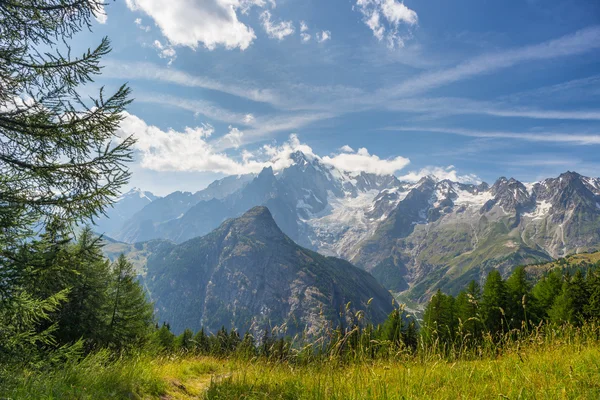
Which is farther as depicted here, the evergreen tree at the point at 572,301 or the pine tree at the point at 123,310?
the evergreen tree at the point at 572,301

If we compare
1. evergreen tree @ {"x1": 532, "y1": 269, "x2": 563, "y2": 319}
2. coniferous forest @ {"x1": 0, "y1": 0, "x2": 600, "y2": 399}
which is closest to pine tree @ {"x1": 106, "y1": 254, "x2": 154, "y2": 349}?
coniferous forest @ {"x1": 0, "y1": 0, "x2": 600, "y2": 399}

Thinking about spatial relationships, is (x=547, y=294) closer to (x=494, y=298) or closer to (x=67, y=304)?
(x=494, y=298)

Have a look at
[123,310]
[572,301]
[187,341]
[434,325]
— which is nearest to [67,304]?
[123,310]

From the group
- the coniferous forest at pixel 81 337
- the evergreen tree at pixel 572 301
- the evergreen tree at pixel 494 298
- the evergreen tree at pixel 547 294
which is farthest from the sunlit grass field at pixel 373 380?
the evergreen tree at pixel 547 294

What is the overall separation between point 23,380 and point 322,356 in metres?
5.57

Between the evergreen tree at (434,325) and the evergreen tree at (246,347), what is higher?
the evergreen tree at (434,325)

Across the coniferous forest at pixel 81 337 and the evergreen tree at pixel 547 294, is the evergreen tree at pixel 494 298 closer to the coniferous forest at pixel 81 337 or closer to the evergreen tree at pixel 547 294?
the evergreen tree at pixel 547 294

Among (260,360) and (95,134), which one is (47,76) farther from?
(260,360)

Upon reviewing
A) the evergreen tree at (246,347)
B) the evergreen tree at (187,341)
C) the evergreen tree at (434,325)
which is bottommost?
the evergreen tree at (187,341)

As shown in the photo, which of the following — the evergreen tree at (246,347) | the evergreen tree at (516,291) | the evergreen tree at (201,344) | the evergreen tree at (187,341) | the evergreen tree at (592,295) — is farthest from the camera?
the evergreen tree at (516,291)

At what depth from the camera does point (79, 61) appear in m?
7.61

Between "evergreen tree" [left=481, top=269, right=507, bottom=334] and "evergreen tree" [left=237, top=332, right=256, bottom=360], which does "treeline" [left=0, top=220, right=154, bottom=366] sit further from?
"evergreen tree" [left=481, top=269, right=507, bottom=334]

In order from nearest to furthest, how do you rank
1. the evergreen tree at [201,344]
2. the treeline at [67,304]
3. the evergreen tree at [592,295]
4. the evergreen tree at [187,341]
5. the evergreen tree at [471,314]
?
the evergreen tree at [471,314] < the treeline at [67,304] < the evergreen tree at [187,341] < the evergreen tree at [201,344] < the evergreen tree at [592,295]

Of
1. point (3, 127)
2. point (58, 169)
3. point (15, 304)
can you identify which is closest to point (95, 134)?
point (58, 169)
